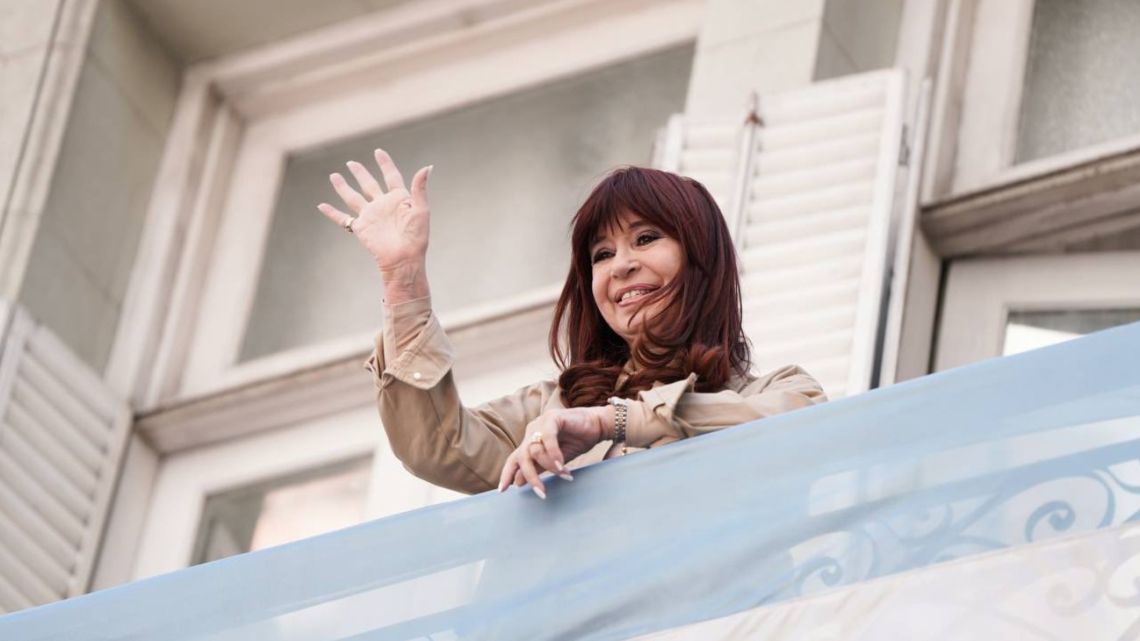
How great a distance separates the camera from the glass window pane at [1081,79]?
15.5ft

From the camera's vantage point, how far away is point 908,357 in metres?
4.46

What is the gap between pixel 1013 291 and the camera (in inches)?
180

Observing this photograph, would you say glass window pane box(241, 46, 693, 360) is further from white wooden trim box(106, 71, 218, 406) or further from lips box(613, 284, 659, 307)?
lips box(613, 284, 659, 307)

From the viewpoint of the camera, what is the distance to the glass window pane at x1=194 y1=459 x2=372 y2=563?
5246mm

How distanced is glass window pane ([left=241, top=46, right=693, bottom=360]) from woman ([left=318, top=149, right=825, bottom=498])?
2.11 m

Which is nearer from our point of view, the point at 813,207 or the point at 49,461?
the point at 813,207

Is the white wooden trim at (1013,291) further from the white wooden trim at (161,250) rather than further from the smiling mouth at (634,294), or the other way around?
the white wooden trim at (161,250)

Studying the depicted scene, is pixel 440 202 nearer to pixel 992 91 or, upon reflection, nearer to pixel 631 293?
pixel 992 91

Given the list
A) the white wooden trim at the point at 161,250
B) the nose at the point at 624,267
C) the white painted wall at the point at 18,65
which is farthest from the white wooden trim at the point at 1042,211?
the white painted wall at the point at 18,65

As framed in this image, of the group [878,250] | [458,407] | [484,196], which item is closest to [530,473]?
[458,407]

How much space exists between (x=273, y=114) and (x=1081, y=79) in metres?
2.28

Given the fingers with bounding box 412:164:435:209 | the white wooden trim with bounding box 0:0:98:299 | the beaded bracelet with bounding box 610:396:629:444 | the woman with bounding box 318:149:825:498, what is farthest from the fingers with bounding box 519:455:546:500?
the white wooden trim with bounding box 0:0:98:299

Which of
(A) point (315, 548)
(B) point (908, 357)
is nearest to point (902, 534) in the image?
(A) point (315, 548)

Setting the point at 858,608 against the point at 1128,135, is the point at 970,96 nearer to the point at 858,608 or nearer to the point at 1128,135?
the point at 1128,135
